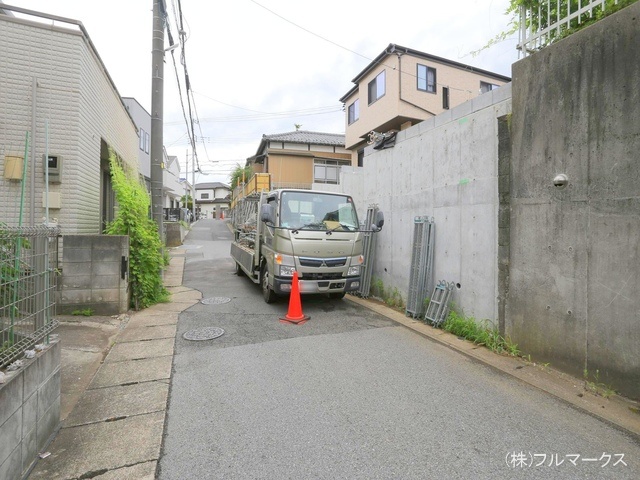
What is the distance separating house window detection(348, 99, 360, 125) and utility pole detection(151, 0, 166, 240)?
444 inches

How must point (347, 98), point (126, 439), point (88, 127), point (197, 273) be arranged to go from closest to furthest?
point (126, 439) → point (88, 127) → point (197, 273) → point (347, 98)

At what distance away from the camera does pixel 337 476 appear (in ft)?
6.93

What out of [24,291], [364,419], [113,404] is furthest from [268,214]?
[364,419]

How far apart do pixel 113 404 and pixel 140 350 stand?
134 cm

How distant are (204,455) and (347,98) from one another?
19.0 meters

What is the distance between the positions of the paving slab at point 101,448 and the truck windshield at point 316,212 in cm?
386

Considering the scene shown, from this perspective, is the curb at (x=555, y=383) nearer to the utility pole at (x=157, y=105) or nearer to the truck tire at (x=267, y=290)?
the truck tire at (x=267, y=290)

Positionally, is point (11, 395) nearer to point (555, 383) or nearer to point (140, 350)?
point (140, 350)

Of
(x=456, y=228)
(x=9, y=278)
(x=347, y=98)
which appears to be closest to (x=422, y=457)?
(x=9, y=278)

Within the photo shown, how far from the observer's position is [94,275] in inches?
215

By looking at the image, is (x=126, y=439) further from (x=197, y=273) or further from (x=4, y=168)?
(x=197, y=273)

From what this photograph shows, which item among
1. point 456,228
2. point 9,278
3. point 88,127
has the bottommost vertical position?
point 9,278

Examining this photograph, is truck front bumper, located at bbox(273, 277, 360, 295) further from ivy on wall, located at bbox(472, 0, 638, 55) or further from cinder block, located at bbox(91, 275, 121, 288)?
ivy on wall, located at bbox(472, 0, 638, 55)

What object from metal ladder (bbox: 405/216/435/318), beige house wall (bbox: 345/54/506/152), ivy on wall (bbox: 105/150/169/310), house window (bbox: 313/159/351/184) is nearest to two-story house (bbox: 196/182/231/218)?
house window (bbox: 313/159/351/184)
